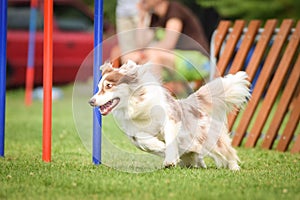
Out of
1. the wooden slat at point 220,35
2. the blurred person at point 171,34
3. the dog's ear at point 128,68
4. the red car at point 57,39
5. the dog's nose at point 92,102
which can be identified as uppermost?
the dog's ear at point 128,68

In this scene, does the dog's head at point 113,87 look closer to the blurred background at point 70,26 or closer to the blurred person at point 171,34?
the blurred person at point 171,34

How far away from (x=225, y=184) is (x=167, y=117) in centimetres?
92

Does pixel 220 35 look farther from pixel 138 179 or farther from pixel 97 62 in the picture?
pixel 138 179

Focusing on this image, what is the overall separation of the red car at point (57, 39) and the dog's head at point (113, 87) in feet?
39.6

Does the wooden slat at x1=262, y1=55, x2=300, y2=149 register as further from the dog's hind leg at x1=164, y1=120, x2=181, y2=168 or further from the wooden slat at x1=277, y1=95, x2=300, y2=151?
the dog's hind leg at x1=164, y1=120, x2=181, y2=168

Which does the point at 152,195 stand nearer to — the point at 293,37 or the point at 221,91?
the point at 221,91

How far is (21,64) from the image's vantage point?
17.6 meters

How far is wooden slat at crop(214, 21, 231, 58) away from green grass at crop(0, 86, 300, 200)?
1449 mm

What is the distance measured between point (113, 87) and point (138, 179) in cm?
77

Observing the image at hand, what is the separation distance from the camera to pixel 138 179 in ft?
17.6

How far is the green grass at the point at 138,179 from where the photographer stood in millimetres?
4794

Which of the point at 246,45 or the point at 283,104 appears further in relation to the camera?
the point at 246,45

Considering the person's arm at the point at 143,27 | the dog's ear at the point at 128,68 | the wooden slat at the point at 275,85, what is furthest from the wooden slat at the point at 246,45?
the person's arm at the point at 143,27

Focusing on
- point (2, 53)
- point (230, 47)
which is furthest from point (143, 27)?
point (2, 53)
